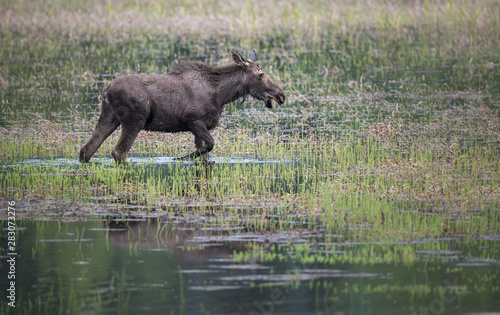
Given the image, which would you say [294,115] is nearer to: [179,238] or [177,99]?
[177,99]

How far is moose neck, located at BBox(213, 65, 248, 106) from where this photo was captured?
1503 cm

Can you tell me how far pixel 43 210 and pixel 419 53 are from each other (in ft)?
62.8

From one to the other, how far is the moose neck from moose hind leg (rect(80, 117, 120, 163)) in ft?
5.93

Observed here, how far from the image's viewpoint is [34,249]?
9.43 m

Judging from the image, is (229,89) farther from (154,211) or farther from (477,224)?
(477,224)

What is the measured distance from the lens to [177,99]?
48.0 feet

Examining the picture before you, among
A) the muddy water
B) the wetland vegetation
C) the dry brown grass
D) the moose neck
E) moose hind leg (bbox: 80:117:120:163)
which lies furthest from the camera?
the dry brown grass

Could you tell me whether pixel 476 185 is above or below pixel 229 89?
below

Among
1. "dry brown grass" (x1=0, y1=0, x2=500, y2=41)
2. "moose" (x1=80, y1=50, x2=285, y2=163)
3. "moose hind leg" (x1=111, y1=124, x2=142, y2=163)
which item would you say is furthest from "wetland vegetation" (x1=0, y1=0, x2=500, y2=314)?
"dry brown grass" (x1=0, y1=0, x2=500, y2=41)

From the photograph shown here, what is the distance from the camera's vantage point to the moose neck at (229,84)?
15031 mm

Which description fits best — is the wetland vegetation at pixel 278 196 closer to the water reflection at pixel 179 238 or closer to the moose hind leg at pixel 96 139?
the water reflection at pixel 179 238

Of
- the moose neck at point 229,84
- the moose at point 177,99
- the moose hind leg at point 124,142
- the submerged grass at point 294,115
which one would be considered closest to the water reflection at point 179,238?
the submerged grass at point 294,115

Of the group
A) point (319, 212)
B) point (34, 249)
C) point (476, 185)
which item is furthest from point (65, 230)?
point (476, 185)

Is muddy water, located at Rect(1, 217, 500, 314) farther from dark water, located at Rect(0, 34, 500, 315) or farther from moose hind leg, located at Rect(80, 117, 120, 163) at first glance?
moose hind leg, located at Rect(80, 117, 120, 163)
